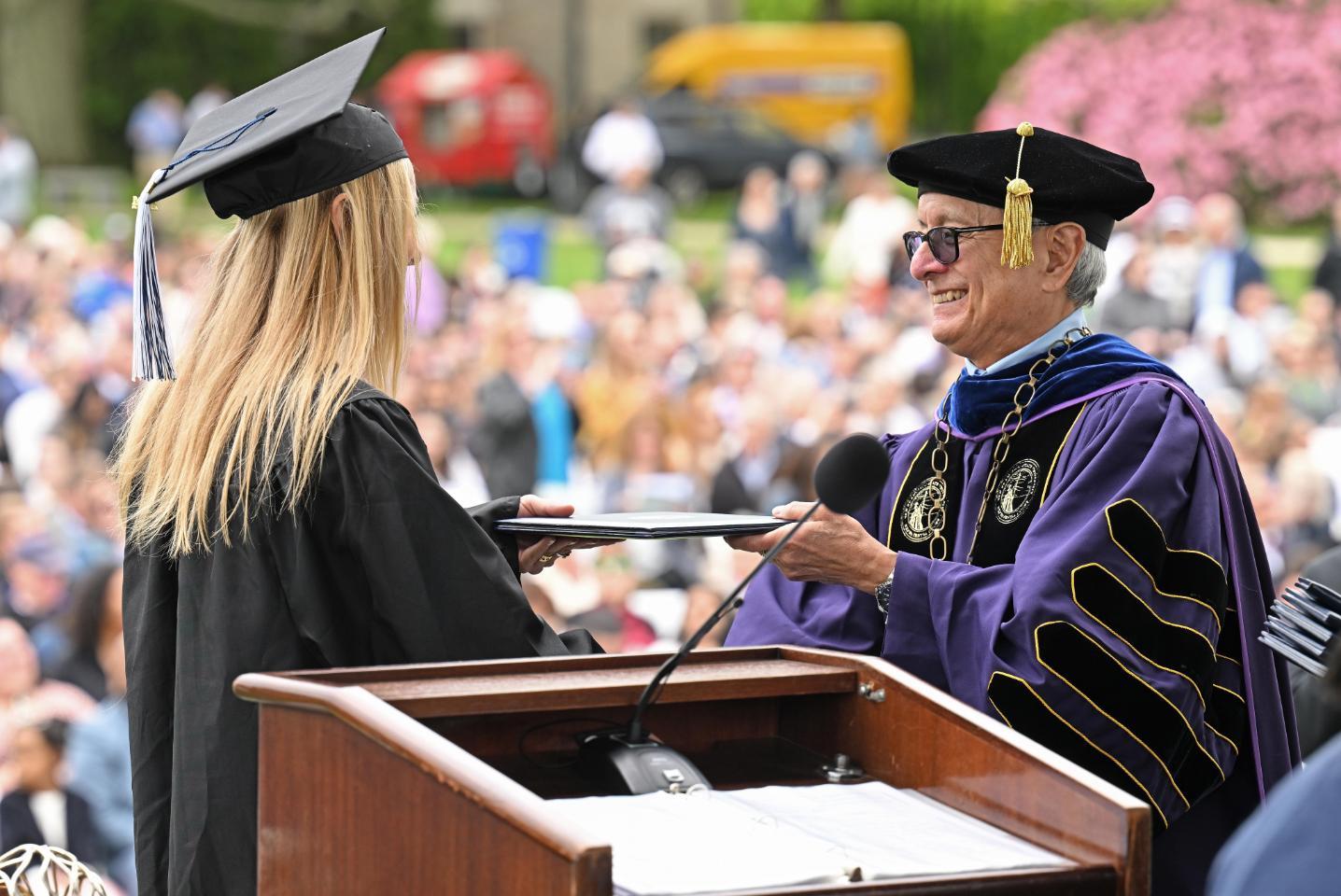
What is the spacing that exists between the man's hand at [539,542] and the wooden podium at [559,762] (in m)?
0.68

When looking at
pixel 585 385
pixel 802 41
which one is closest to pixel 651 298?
pixel 585 385

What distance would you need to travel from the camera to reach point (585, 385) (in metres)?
12.4

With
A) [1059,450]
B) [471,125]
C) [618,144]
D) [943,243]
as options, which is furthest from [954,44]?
[1059,450]

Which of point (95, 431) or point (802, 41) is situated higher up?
point (802, 41)

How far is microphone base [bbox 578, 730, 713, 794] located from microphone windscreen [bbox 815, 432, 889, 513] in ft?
1.41

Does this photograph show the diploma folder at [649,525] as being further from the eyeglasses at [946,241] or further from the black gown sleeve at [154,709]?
the eyeglasses at [946,241]

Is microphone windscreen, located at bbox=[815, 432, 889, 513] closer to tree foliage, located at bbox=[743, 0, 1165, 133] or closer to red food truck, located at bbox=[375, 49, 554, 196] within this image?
red food truck, located at bbox=[375, 49, 554, 196]

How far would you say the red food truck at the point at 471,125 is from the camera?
3212 centimetres

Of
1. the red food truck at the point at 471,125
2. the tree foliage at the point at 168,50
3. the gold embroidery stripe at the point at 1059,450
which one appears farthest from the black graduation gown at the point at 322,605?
the tree foliage at the point at 168,50

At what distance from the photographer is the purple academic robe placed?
3.16 metres

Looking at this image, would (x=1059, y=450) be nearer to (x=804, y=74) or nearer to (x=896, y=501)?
(x=896, y=501)

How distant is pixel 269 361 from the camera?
10.5 feet

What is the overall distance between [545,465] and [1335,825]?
1051cm

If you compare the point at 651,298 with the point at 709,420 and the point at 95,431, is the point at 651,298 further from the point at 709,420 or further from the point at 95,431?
the point at 95,431
